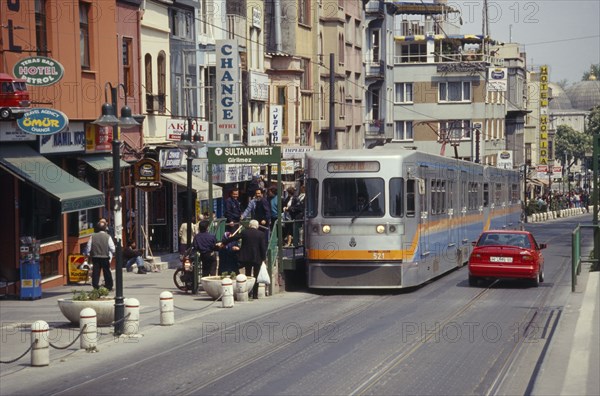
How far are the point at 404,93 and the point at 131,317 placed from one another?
82349mm

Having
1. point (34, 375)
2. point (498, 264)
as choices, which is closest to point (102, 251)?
point (498, 264)

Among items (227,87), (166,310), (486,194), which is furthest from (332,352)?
(227,87)

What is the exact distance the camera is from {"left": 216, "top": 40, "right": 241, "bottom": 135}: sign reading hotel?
43594 mm

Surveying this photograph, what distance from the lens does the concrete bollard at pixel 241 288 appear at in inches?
1022

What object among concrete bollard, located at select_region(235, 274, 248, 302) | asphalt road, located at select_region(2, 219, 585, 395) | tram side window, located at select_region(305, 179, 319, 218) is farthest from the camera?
tram side window, located at select_region(305, 179, 319, 218)

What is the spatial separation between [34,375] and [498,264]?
15.4 meters

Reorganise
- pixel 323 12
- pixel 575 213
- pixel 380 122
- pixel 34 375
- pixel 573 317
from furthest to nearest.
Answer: pixel 575 213, pixel 380 122, pixel 323 12, pixel 573 317, pixel 34 375

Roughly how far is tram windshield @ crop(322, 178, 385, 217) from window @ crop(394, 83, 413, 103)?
74590mm

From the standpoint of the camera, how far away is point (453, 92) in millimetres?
100188

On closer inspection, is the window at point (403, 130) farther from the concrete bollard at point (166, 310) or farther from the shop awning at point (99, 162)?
the concrete bollard at point (166, 310)

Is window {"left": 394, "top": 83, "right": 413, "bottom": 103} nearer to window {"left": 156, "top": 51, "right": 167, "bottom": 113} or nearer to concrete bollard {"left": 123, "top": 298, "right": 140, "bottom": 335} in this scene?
window {"left": 156, "top": 51, "right": 167, "bottom": 113}

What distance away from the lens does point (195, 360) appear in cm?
1738

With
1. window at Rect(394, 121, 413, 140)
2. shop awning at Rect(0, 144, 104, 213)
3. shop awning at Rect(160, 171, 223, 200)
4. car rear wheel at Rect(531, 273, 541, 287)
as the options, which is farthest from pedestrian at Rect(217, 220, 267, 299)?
window at Rect(394, 121, 413, 140)

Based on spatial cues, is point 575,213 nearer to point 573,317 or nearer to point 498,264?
point 498,264
